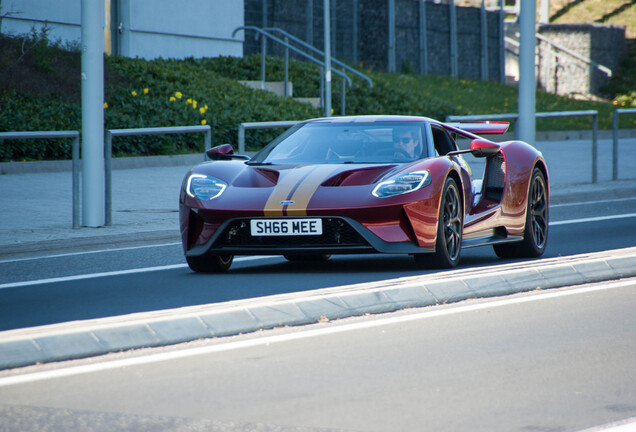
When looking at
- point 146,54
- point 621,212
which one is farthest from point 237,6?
point 621,212

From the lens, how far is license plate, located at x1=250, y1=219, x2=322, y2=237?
27.1 feet

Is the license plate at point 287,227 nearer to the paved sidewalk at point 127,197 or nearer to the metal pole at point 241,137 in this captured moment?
the paved sidewalk at point 127,197

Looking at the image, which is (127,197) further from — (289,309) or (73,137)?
(289,309)

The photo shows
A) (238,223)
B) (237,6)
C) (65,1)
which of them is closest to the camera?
(238,223)

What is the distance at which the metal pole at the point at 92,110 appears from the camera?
12.0 m

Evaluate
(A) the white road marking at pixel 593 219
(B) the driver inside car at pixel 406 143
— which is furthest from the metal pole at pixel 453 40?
(B) the driver inside car at pixel 406 143

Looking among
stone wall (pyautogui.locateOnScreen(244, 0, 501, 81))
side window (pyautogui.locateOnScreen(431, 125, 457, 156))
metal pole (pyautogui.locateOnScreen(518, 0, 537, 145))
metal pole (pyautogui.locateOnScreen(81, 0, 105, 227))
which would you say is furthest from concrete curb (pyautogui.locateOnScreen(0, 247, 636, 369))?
stone wall (pyautogui.locateOnScreen(244, 0, 501, 81))

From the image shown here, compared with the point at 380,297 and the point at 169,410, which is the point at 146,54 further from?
the point at 169,410

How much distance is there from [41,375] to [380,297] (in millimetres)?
2364

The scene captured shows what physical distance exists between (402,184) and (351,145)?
2.94ft

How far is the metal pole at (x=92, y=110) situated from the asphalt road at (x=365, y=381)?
595 cm

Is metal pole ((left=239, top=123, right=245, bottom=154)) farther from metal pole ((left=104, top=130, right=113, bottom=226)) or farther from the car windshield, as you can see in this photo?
the car windshield

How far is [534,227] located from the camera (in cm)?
1002

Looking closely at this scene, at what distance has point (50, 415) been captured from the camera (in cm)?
455
